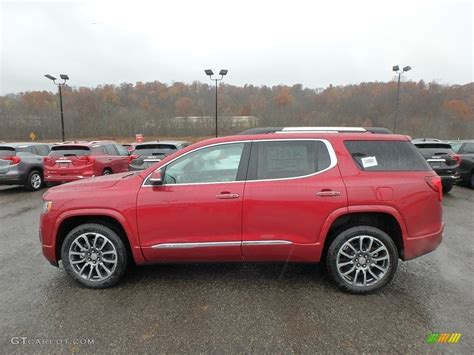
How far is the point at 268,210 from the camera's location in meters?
2.98

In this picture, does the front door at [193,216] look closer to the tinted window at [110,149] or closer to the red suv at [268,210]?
the red suv at [268,210]

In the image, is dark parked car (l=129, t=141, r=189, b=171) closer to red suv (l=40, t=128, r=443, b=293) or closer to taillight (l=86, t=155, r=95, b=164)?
taillight (l=86, t=155, r=95, b=164)

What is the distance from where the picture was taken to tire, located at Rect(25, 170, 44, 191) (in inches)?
367

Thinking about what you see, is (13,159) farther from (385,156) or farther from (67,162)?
(385,156)

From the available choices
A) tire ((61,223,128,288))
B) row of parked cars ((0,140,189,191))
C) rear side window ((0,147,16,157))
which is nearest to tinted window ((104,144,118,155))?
row of parked cars ((0,140,189,191))

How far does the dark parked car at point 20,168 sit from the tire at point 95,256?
7763 mm

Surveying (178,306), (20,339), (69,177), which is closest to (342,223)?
(178,306)

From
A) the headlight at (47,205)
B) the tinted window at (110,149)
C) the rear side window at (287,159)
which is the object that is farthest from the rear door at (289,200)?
the tinted window at (110,149)

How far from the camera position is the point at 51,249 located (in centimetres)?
320

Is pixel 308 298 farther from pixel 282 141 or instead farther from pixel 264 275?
pixel 282 141

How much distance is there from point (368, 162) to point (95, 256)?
128 inches

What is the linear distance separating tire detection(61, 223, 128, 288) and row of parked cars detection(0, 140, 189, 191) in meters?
5.01

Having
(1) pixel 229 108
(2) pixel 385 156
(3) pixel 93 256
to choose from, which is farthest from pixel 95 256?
(1) pixel 229 108

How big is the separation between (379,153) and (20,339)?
154 inches
